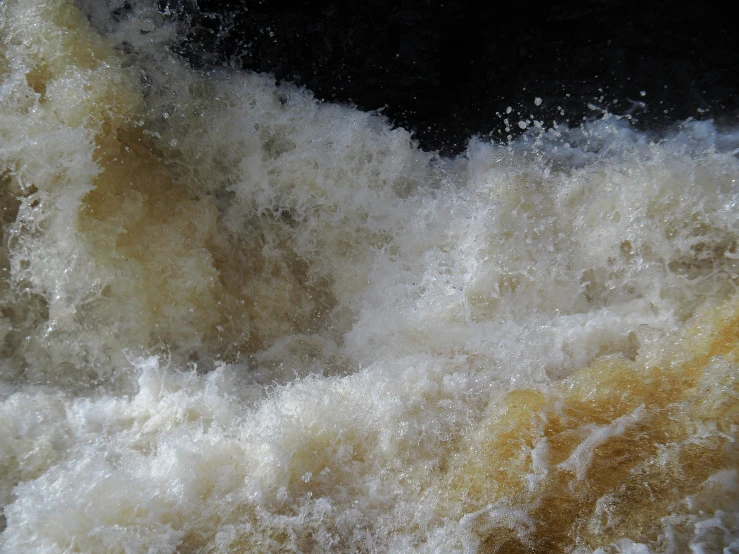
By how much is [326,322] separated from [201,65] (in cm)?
178

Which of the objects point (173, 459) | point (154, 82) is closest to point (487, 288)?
point (173, 459)

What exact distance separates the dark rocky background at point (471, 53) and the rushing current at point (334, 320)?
0.62 ft

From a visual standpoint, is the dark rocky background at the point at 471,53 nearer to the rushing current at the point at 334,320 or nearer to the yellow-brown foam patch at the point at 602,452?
the rushing current at the point at 334,320

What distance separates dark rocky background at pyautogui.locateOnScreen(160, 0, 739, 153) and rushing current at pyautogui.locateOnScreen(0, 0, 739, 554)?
189 millimetres

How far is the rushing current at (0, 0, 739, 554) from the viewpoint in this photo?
2.04 meters

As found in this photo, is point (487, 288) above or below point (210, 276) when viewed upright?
above

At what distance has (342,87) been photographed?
12.6 ft

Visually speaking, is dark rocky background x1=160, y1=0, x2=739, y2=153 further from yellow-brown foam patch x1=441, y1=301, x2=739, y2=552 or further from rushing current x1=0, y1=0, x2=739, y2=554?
yellow-brown foam patch x1=441, y1=301, x2=739, y2=552

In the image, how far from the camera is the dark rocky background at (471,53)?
372 cm

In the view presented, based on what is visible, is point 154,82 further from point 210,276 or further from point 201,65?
point 210,276

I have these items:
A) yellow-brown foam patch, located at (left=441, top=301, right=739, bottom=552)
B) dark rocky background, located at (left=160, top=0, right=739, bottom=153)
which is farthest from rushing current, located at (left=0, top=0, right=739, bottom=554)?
dark rocky background, located at (left=160, top=0, right=739, bottom=153)

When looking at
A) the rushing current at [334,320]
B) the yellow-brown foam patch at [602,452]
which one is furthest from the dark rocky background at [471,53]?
the yellow-brown foam patch at [602,452]

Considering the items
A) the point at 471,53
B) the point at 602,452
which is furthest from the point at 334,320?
the point at 471,53

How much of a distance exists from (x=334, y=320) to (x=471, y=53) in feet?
6.64
